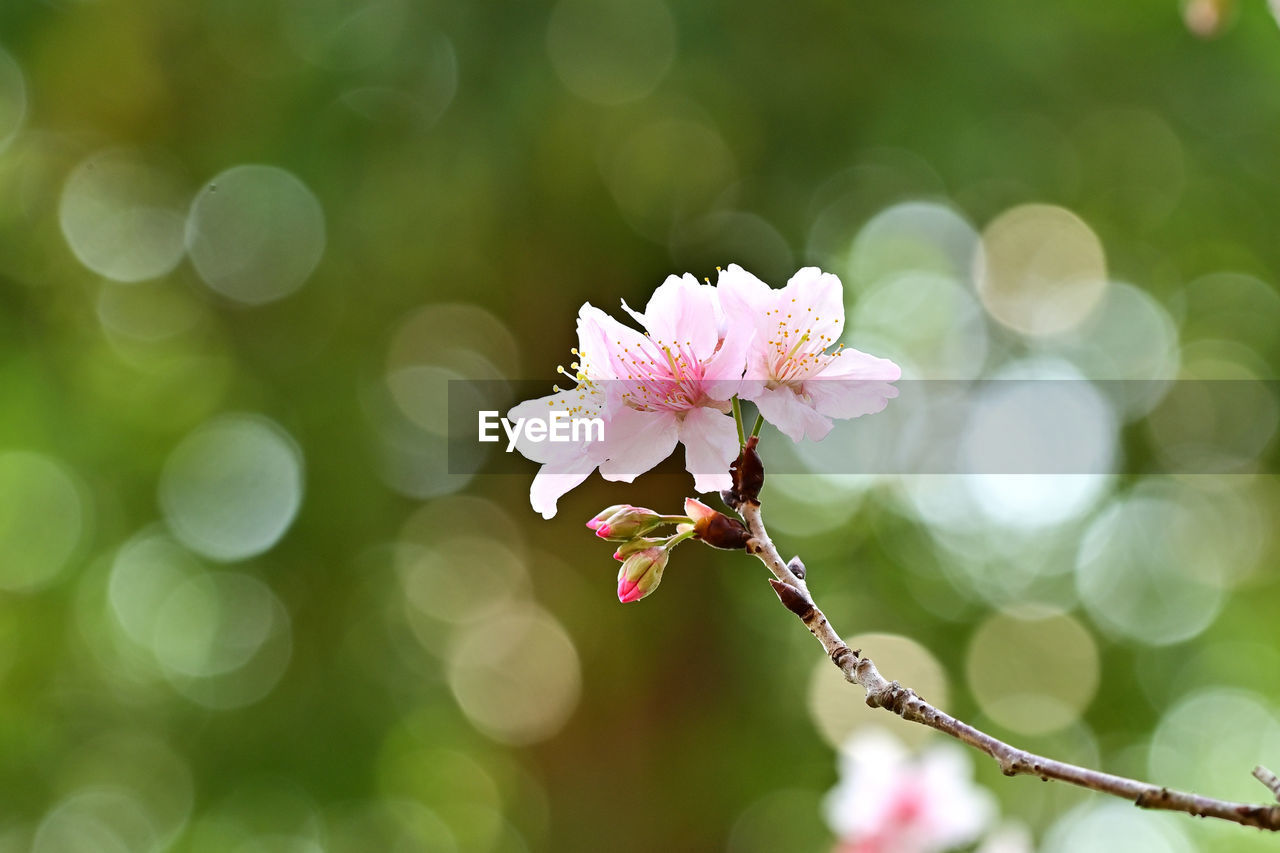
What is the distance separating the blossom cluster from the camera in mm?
750

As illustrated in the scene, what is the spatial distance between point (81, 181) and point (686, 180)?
7.19 feet

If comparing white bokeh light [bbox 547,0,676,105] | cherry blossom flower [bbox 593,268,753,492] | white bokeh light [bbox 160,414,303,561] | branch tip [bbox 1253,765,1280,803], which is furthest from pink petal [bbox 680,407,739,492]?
white bokeh light [bbox 160,414,303,561]

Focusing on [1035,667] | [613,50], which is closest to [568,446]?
[613,50]

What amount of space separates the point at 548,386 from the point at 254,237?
1209mm

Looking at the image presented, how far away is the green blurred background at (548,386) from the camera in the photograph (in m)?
3.40

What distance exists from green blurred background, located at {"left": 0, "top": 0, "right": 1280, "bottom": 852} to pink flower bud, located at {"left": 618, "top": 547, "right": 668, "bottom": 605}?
236 cm

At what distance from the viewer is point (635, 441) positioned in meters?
0.78

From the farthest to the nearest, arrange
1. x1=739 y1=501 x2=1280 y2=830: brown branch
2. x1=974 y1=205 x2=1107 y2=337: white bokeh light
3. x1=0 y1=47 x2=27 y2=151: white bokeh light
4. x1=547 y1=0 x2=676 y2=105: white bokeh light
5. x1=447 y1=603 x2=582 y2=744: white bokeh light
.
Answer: x1=974 y1=205 x2=1107 y2=337: white bokeh light < x1=0 y1=47 x2=27 y2=151: white bokeh light < x1=547 y1=0 x2=676 y2=105: white bokeh light < x1=447 y1=603 x2=582 y2=744: white bokeh light < x1=739 y1=501 x2=1280 y2=830: brown branch

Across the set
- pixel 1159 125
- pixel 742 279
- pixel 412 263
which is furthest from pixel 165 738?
pixel 1159 125

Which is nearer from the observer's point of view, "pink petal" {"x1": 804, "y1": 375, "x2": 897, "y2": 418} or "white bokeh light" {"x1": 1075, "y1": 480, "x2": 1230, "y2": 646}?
"pink petal" {"x1": 804, "y1": 375, "x2": 897, "y2": 418}

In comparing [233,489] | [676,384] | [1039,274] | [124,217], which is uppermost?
[1039,274]

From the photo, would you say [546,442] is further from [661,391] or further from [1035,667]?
[1035,667]

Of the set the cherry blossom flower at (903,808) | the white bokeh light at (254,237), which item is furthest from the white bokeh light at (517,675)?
the cherry blossom flower at (903,808)

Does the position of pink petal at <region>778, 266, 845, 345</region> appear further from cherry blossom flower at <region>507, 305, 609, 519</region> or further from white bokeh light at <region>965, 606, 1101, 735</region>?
white bokeh light at <region>965, 606, 1101, 735</region>
